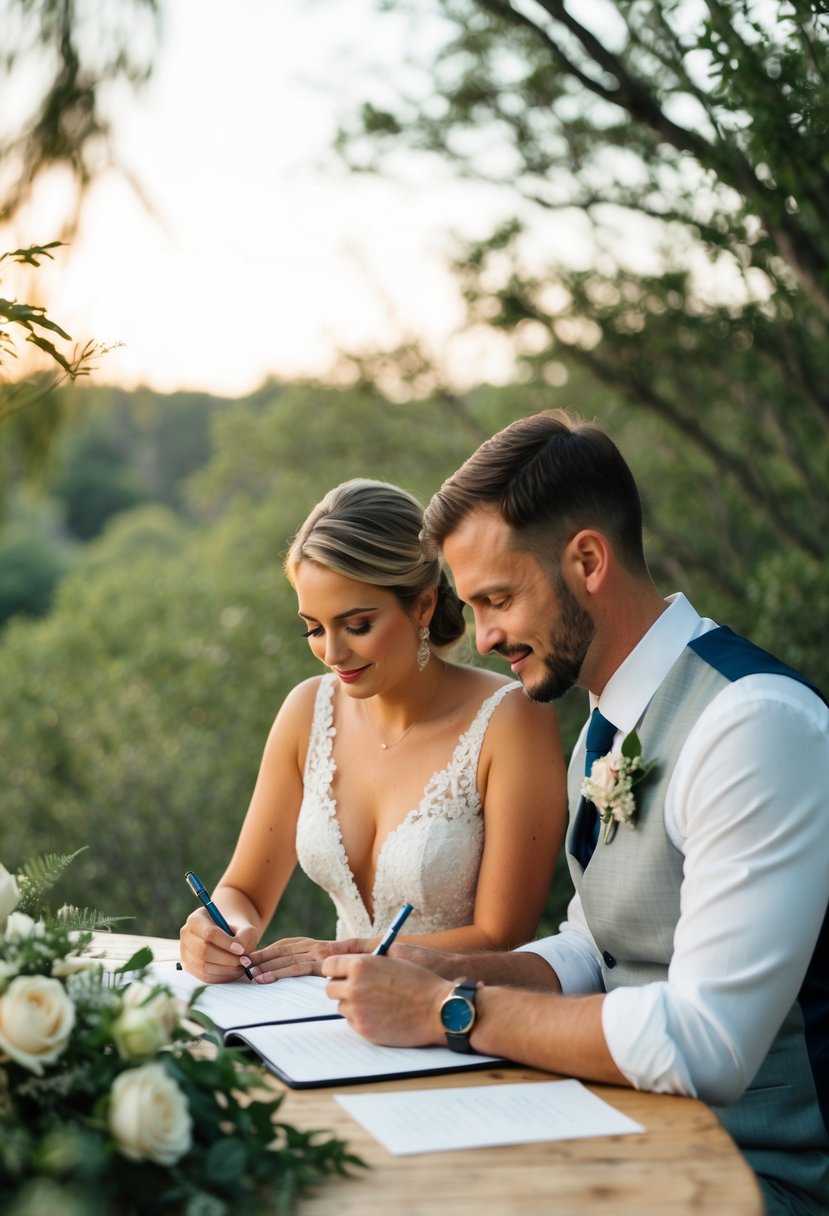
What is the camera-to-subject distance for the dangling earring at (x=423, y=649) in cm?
317

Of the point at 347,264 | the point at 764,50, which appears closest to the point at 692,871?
the point at 764,50

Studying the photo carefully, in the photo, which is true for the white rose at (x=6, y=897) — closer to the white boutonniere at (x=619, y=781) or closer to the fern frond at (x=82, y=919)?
the fern frond at (x=82, y=919)

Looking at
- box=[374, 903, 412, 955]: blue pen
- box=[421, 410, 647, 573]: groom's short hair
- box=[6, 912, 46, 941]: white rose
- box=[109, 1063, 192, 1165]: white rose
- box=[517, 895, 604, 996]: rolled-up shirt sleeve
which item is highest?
box=[421, 410, 647, 573]: groom's short hair

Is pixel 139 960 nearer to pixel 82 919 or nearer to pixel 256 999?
pixel 82 919

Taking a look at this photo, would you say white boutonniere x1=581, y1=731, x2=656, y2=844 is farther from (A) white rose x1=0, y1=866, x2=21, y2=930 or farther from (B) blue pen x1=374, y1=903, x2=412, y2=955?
(A) white rose x1=0, y1=866, x2=21, y2=930

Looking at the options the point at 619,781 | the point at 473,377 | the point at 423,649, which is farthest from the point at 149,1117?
the point at 473,377

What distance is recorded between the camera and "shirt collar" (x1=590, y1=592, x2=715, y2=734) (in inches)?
86.8

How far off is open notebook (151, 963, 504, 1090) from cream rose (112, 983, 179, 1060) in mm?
307

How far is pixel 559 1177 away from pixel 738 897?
19.2 inches

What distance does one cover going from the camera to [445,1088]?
5.80 ft

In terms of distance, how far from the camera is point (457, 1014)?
189cm

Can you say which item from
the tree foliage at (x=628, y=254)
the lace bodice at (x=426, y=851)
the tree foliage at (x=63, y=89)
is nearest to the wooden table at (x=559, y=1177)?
the lace bodice at (x=426, y=851)

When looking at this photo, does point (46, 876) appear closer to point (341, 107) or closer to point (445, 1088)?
point (445, 1088)

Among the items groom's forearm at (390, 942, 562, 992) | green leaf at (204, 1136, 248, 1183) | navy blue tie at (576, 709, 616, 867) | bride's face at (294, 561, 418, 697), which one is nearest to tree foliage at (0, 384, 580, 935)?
bride's face at (294, 561, 418, 697)
